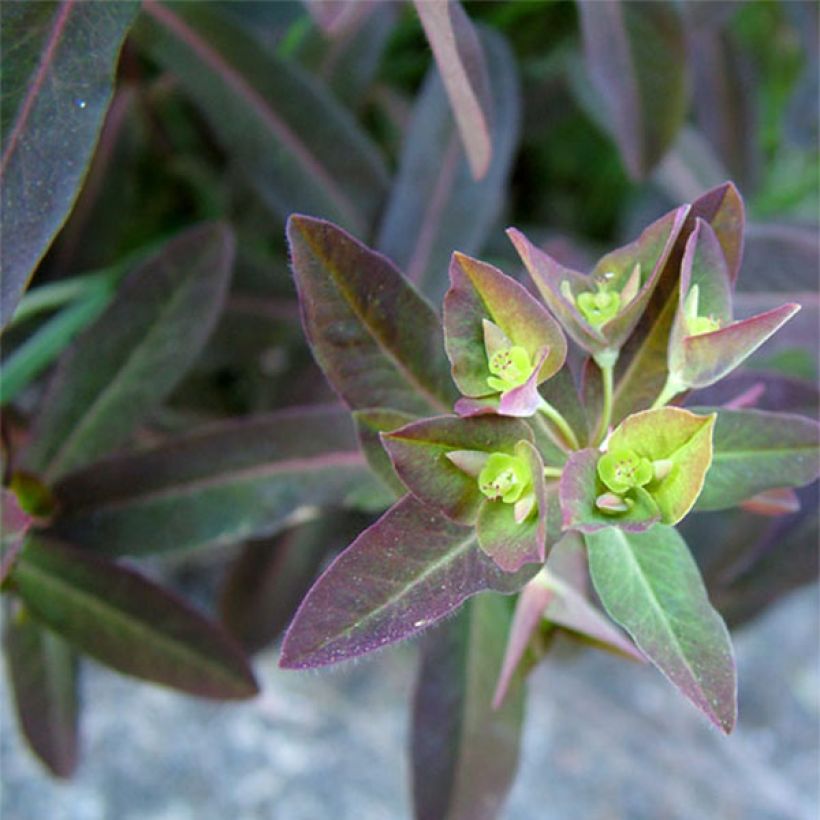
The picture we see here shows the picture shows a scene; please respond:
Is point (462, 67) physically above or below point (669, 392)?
above

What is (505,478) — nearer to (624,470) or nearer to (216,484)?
(624,470)

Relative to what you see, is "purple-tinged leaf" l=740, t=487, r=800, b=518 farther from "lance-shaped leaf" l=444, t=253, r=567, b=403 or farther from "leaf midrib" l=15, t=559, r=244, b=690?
"leaf midrib" l=15, t=559, r=244, b=690

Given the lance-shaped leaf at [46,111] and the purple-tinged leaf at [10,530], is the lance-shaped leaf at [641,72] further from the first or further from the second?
the purple-tinged leaf at [10,530]

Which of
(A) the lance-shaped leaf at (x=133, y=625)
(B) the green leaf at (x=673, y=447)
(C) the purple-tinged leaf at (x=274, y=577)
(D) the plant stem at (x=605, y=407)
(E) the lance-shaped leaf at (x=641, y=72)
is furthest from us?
(C) the purple-tinged leaf at (x=274, y=577)

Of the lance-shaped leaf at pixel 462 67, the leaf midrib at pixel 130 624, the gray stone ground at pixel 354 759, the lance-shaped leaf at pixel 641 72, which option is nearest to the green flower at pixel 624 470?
the lance-shaped leaf at pixel 462 67

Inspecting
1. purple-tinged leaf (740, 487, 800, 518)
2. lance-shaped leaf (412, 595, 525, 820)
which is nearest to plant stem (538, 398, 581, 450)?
purple-tinged leaf (740, 487, 800, 518)

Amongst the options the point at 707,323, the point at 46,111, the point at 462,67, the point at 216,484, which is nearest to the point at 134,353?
the point at 216,484

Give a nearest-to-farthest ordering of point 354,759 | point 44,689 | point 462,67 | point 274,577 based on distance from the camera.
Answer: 1. point 462,67
2. point 44,689
3. point 274,577
4. point 354,759

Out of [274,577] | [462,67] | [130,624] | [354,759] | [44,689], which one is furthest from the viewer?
[354,759]
